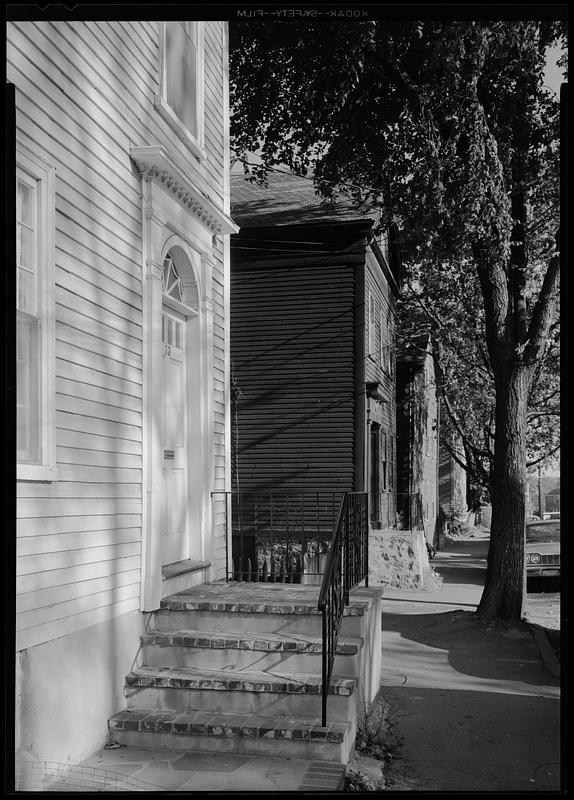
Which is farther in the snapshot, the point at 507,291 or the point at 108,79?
the point at 507,291

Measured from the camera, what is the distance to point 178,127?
7324mm

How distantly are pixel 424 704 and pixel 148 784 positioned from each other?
3703 millimetres

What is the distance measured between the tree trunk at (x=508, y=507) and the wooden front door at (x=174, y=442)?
6.48m

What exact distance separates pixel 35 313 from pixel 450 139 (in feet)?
29.9

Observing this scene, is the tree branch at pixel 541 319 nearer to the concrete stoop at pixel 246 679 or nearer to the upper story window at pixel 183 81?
the upper story window at pixel 183 81

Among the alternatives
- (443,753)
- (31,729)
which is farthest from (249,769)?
(443,753)

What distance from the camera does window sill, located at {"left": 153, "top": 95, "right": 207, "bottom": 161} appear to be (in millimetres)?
6882

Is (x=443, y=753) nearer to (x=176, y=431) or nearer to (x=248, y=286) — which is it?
(x=176, y=431)

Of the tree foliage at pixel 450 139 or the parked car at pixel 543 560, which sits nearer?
the tree foliage at pixel 450 139

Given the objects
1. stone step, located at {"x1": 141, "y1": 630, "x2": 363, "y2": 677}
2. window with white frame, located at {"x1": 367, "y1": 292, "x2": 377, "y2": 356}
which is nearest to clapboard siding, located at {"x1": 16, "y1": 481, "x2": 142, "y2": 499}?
stone step, located at {"x1": 141, "y1": 630, "x2": 363, "y2": 677}

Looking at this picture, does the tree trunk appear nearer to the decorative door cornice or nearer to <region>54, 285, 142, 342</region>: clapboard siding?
the decorative door cornice

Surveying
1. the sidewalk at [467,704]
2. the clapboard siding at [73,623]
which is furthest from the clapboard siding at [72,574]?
the sidewalk at [467,704]

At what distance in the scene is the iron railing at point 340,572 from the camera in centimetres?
532

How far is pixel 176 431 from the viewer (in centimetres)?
758
